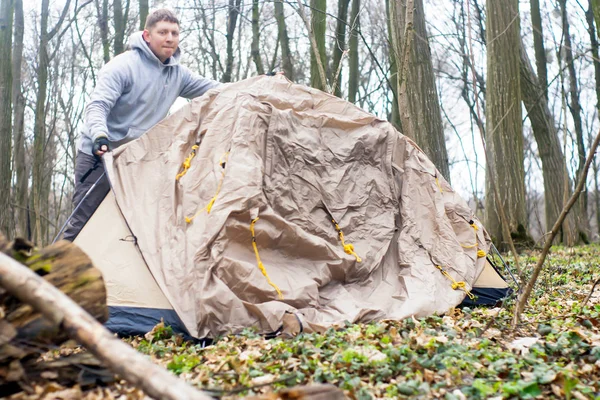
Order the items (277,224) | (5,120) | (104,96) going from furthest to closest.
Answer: (5,120) → (104,96) → (277,224)

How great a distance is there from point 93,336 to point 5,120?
29.7 feet

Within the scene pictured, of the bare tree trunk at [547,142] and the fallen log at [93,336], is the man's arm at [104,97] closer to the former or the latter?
the fallen log at [93,336]

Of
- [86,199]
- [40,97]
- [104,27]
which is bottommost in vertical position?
[86,199]

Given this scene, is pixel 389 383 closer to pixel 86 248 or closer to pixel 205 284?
pixel 205 284

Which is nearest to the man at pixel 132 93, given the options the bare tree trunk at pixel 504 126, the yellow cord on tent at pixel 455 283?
the yellow cord on tent at pixel 455 283

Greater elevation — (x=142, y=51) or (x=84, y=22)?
(x=84, y=22)

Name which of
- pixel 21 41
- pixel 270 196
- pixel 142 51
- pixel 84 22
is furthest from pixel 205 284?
pixel 84 22

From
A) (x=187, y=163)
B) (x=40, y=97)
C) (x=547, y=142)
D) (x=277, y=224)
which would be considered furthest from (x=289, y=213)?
(x=40, y=97)

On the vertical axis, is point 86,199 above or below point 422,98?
below

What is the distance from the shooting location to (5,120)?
32.4 ft

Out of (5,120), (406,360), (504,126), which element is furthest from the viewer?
(5,120)

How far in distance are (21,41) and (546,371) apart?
39.4 ft

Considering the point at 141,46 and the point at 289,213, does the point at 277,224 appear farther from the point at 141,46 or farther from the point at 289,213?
the point at 141,46

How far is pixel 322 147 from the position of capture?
4.67 meters
